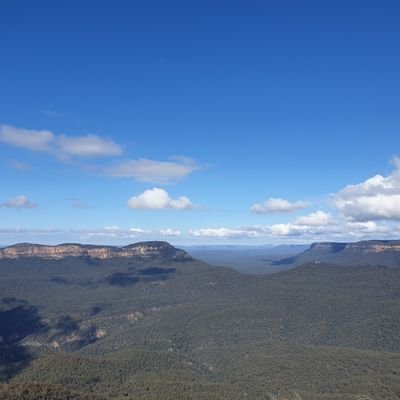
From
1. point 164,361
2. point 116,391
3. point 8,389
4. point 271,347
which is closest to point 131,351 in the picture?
point 164,361

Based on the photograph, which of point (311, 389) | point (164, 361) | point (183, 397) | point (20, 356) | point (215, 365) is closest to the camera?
point (183, 397)

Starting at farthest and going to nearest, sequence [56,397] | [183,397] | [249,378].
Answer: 1. [249,378]
2. [183,397]
3. [56,397]

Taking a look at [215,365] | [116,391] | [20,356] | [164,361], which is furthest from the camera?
[215,365]

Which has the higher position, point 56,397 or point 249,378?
point 56,397

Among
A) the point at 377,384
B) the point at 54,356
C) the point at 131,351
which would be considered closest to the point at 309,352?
the point at 377,384

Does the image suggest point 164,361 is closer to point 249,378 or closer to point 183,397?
point 249,378

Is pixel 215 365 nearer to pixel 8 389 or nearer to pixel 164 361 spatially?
pixel 164 361

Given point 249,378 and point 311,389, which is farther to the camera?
point 249,378

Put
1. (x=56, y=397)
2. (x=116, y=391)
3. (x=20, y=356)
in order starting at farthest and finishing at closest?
1. (x=20, y=356)
2. (x=116, y=391)
3. (x=56, y=397)

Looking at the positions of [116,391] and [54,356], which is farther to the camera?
[54,356]
